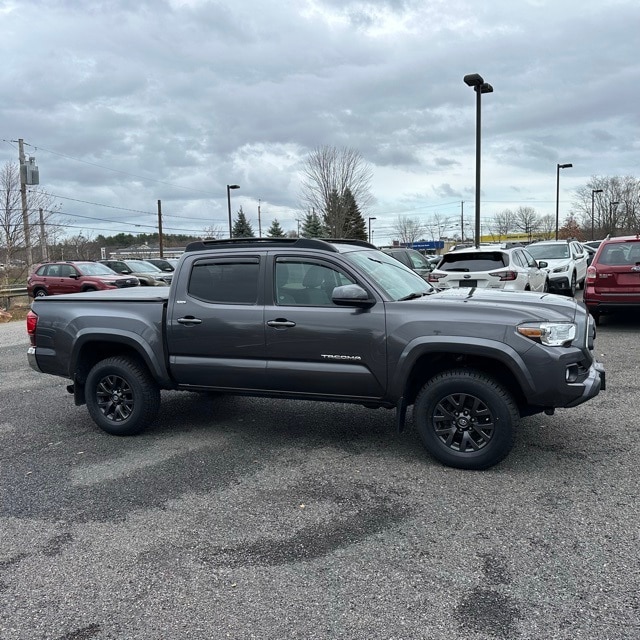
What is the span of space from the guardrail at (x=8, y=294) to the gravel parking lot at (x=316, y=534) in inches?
696

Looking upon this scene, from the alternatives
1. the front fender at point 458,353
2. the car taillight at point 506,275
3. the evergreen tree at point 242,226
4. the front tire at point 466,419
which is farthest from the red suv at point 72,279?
the evergreen tree at point 242,226

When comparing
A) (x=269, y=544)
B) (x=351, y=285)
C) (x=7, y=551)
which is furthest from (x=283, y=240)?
(x=7, y=551)

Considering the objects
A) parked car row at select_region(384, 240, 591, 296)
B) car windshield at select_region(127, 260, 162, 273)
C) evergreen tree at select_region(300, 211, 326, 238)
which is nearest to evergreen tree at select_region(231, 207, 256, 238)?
evergreen tree at select_region(300, 211, 326, 238)

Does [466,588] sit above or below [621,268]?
below

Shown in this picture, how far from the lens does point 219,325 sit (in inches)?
204

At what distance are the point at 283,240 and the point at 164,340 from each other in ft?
4.69

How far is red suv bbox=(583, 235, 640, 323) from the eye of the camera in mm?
10305

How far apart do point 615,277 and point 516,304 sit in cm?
697

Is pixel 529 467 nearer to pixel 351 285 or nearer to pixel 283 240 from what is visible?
pixel 351 285

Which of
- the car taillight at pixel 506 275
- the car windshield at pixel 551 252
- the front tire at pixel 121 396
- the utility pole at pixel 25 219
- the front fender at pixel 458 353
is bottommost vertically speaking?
the front tire at pixel 121 396

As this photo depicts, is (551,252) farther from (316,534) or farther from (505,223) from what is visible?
(505,223)

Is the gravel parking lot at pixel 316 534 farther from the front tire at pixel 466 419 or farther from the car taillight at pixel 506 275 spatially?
the car taillight at pixel 506 275

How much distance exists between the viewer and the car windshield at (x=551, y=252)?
1695 cm

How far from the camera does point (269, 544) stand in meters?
3.51
